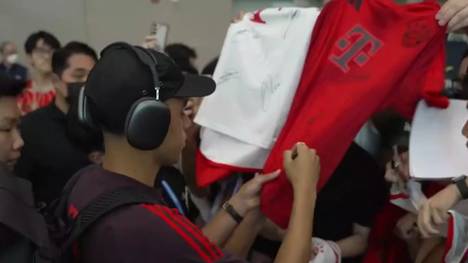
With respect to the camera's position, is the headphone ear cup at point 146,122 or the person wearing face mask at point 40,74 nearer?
the headphone ear cup at point 146,122

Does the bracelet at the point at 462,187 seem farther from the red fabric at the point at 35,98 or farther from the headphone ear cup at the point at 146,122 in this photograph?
the red fabric at the point at 35,98

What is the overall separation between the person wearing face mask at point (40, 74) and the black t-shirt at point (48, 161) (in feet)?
3.42

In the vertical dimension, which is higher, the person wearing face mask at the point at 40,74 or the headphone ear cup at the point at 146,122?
the headphone ear cup at the point at 146,122

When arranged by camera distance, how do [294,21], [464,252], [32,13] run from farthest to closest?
[32,13], [294,21], [464,252]

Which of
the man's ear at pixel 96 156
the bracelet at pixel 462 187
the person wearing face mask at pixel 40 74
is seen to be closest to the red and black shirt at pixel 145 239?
the bracelet at pixel 462 187

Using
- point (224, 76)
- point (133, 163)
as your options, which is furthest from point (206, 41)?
point (133, 163)

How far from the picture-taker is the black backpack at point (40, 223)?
0.96 meters

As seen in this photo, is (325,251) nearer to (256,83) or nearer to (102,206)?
(256,83)

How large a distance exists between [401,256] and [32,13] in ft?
13.2

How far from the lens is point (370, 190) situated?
61.1 inches

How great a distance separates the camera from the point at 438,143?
130cm

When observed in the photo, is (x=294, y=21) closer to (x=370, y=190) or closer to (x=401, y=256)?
(x=370, y=190)

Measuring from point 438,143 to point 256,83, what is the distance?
486mm

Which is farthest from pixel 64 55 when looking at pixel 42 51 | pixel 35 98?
pixel 42 51
